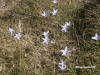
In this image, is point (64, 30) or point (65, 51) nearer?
point (65, 51)

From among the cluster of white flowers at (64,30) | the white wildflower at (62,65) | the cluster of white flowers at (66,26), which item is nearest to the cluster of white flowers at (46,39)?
the cluster of white flowers at (64,30)

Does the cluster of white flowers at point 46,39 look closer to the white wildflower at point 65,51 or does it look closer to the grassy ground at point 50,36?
the grassy ground at point 50,36

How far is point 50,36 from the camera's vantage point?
2.34 metres

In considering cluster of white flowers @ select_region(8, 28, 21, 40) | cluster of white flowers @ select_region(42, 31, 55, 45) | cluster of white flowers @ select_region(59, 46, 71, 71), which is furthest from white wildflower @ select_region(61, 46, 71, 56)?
cluster of white flowers @ select_region(8, 28, 21, 40)

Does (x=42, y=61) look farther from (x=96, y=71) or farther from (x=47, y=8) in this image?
(x=47, y=8)

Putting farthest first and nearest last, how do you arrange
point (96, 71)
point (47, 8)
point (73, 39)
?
point (47, 8) < point (73, 39) < point (96, 71)

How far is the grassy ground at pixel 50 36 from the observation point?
6.79 ft

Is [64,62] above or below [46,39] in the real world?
below

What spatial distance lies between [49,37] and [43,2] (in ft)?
1.62

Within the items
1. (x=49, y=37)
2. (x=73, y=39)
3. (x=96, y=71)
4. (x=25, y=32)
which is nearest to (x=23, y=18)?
(x=25, y=32)

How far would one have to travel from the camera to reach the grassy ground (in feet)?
6.79

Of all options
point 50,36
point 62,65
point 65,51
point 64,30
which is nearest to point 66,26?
point 64,30

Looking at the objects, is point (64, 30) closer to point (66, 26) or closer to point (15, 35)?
point (66, 26)

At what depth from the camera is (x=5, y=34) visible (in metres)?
2.40
